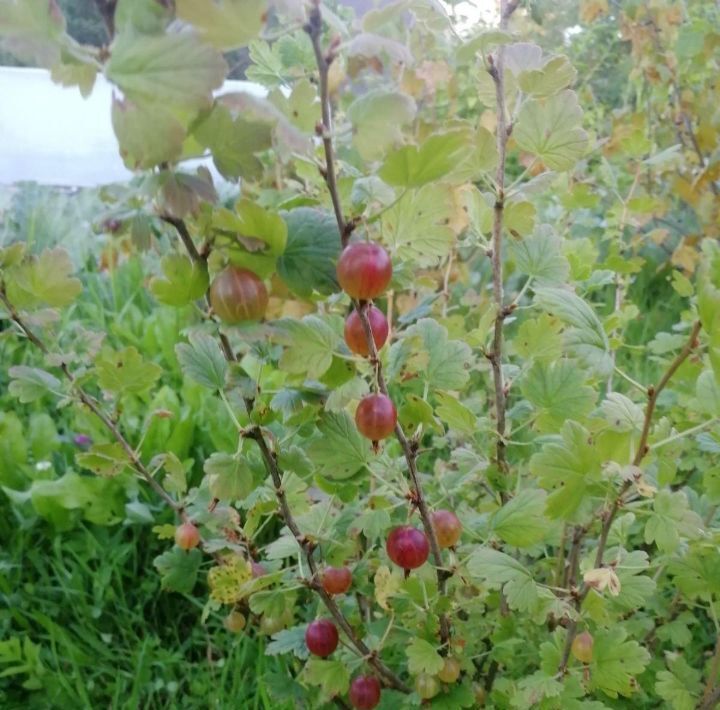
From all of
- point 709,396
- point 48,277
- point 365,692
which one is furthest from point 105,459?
point 709,396

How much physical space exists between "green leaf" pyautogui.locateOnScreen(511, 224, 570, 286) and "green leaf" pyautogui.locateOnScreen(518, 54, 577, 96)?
0.14m

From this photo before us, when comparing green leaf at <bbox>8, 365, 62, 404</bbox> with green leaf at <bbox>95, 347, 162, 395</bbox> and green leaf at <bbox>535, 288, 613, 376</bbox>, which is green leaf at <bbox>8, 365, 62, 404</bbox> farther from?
green leaf at <bbox>535, 288, 613, 376</bbox>

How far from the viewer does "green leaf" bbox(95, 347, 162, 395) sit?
2.36 feet

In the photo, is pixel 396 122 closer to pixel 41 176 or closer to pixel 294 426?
pixel 294 426

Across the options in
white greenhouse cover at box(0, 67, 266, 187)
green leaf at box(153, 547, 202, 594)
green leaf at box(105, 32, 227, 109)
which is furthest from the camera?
white greenhouse cover at box(0, 67, 266, 187)

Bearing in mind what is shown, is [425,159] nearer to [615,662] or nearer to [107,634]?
[615,662]

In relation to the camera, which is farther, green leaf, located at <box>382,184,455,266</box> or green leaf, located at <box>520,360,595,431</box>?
green leaf, located at <box>520,360,595,431</box>

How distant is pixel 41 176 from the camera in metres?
3.08

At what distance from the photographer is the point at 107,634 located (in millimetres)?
1206

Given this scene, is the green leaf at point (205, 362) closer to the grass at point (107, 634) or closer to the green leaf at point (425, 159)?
the green leaf at point (425, 159)

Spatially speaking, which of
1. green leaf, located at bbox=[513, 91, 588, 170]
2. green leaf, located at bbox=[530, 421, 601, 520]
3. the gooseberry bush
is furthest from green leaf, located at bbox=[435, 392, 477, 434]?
green leaf, located at bbox=[513, 91, 588, 170]

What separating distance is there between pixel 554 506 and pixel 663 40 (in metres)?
1.46

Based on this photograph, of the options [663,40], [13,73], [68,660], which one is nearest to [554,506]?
[68,660]

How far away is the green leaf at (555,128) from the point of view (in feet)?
1.86
